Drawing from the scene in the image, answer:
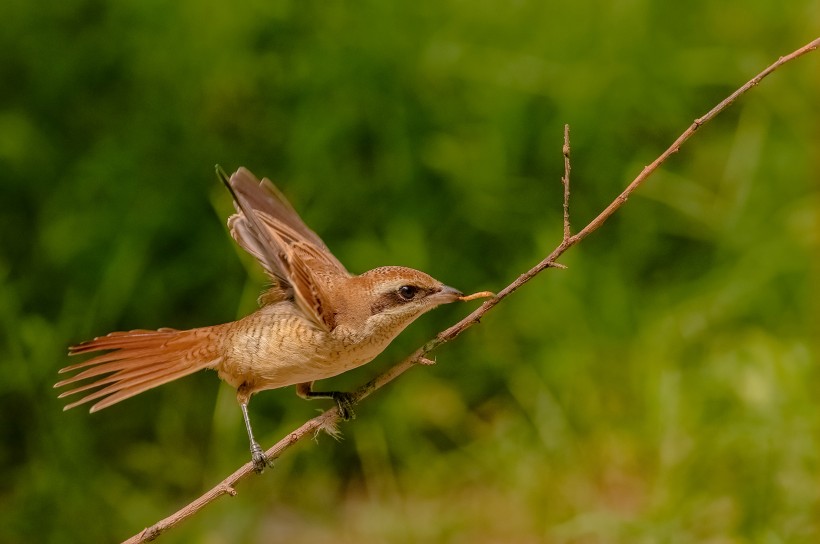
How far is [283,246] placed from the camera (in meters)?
1.64

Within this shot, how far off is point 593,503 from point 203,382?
1483 mm

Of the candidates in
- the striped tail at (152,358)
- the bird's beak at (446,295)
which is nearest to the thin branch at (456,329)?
the bird's beak at (446,295)

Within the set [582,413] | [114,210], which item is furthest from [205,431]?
[582,413]

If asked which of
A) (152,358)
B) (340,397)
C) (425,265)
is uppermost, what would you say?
(425,265)

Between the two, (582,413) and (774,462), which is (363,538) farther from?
(774,462)

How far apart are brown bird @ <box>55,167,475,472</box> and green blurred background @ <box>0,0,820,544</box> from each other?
147cm

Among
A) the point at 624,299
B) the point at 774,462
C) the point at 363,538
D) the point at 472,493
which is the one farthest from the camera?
the point at 624,299

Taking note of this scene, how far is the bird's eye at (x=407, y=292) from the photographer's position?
1.83m

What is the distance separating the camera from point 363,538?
12.2ft

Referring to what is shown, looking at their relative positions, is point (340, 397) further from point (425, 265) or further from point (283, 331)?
point (425, 265)

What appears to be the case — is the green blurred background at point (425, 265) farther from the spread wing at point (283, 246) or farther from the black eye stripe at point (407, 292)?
the black eye stripe at point (407, 292)

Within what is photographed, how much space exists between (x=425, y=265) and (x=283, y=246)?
2.47 metres

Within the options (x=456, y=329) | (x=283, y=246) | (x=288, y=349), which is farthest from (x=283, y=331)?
(x=456, y=329)

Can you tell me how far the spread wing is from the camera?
1.54m
